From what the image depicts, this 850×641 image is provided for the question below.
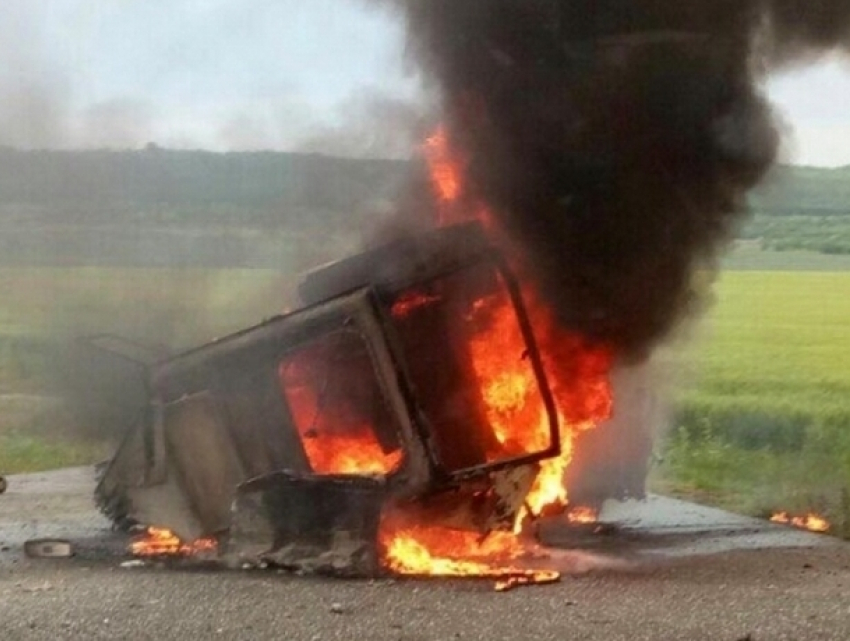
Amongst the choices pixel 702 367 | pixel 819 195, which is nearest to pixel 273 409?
pixel 702 367

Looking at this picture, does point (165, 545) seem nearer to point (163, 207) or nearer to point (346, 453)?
point (346, 453)

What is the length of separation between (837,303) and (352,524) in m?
16.1

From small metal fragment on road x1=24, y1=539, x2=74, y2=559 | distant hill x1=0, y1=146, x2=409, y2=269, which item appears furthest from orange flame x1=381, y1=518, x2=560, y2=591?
distant hill x1=0, y1=146, x2=409, y2=269

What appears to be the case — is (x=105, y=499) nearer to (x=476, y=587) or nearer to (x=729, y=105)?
(x=476, y=587)

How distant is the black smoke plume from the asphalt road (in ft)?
6.86

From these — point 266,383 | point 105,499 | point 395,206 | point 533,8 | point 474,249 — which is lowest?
point 105,499

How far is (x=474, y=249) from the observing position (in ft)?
35.3

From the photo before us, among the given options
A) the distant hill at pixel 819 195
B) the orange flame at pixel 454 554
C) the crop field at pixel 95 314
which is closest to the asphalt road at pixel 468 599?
the orange flame at pixel 454 554

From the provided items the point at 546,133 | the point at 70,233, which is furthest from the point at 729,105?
the point at 70,233

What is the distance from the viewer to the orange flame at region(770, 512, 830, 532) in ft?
42.4

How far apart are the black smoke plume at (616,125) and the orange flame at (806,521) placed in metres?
2.55

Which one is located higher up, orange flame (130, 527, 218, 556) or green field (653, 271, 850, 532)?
green field (653, 271, 850, 532)

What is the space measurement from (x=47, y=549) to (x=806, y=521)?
22.1 ft

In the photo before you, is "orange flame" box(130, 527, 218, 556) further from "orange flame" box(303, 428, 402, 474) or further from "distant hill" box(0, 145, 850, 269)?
"distant hill" box(0, 145, 850, 269)
